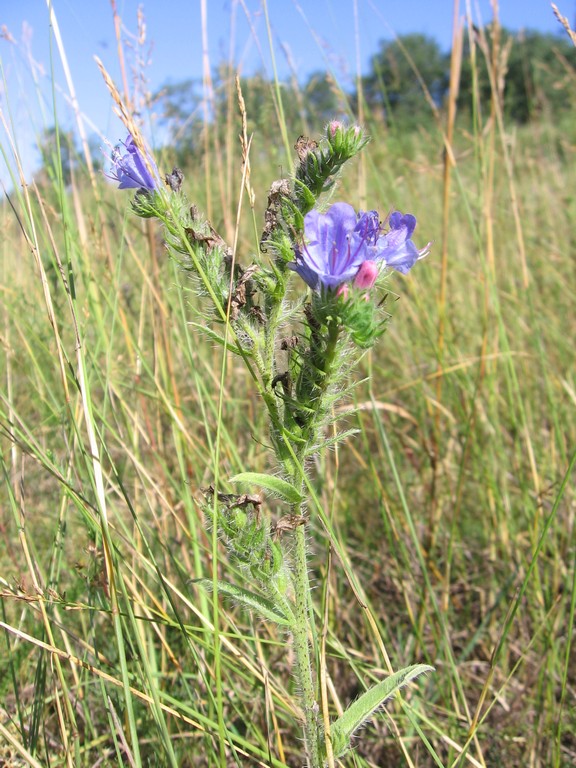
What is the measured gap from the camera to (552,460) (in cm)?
222

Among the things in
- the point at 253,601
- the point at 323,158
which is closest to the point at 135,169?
the point at 323,158

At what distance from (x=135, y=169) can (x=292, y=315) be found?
1.26ft

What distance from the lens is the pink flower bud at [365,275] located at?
1.04 meters

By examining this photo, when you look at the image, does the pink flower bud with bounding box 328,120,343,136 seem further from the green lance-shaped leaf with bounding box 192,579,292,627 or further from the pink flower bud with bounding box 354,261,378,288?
the green lance-shaped leaf with bounding box 192,579,292,627

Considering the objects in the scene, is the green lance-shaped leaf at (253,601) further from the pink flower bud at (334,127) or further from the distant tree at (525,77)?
the distant tree at (525,77)

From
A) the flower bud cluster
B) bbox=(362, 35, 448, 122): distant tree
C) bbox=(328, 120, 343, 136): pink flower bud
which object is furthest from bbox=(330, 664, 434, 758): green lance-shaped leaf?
bbox=(362, 35, 448, 122): distant tree

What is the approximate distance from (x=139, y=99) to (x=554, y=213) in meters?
3.17

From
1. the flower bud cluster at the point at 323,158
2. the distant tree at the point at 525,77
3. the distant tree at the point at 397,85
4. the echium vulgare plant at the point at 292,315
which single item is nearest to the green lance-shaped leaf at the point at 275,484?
the echium vulgare plant at the point at 292,315

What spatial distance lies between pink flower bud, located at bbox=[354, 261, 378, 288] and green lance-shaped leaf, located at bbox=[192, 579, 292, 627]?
0.59 m

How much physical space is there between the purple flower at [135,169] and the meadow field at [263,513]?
0.17 m

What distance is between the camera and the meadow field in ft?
4.32

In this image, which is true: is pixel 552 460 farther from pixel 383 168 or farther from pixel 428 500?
pixel 383 168

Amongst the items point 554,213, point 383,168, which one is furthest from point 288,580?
point 554,213

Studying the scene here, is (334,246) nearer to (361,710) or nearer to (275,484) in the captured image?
(275,484)
